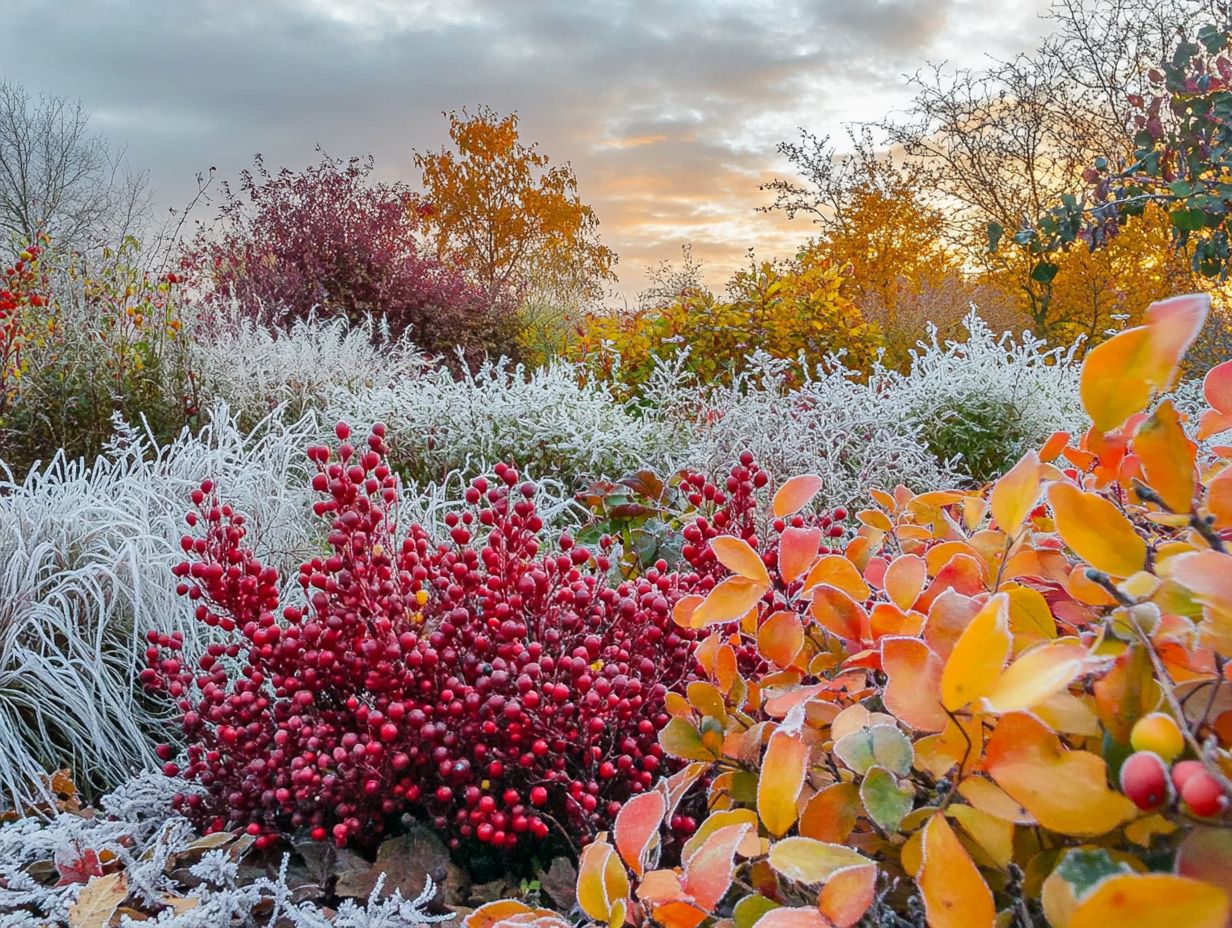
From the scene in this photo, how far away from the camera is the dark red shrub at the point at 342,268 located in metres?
9.50

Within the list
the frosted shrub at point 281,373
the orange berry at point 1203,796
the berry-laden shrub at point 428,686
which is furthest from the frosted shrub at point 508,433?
the orange berry at point 1203,796

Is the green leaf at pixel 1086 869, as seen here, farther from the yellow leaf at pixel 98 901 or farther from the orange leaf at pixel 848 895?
the yellow leaf at pixel 98 901

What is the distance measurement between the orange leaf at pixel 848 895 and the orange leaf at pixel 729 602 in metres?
0.34

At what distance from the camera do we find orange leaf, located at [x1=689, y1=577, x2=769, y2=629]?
3.14 ft

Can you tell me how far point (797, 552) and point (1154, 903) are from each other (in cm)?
68

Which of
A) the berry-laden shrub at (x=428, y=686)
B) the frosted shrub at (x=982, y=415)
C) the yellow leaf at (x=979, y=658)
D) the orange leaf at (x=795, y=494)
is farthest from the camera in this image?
the frosted shrub at (x=982, y=415)

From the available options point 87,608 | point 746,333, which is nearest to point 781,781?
point 87,608

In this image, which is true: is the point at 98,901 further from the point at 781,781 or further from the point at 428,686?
the point at 781,781

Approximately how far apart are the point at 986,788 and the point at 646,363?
18.5ft

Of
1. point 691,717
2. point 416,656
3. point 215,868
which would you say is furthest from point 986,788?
point 215,868

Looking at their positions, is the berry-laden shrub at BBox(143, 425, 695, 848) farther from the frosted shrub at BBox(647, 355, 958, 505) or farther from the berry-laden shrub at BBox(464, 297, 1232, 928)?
the frosted shrub at BBox(647, 355, 958, 505)

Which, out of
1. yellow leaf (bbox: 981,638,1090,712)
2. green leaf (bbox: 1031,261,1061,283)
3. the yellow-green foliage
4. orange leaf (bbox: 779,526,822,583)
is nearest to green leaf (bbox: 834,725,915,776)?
yellow leaf (bbox: 981,638,1090,712)

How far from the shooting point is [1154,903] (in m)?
0.41

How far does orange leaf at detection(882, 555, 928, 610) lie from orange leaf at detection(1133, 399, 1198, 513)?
0.38 m
